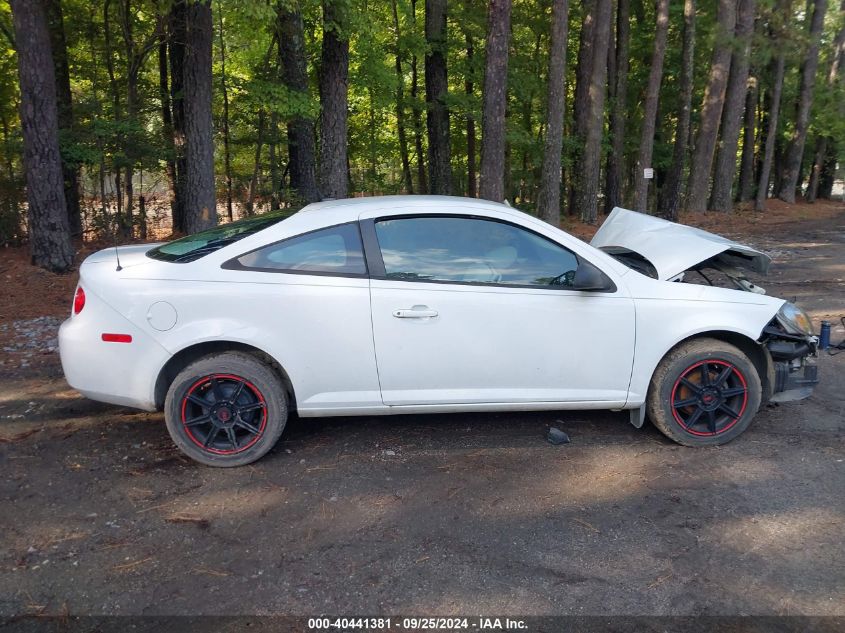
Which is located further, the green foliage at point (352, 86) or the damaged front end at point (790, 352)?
the green foliage at point (352, 86)

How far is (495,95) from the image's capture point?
40.4 feet

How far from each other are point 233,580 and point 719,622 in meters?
2.23

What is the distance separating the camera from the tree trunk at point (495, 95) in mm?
12031

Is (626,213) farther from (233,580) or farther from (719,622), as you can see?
(233,580)

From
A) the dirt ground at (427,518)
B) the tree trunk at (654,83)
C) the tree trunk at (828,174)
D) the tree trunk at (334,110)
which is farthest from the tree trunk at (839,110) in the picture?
the dirt ground at (427,518)

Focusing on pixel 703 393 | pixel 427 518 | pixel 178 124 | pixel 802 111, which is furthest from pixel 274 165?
pixel 802 111

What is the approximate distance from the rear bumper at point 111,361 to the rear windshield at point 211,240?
1.89 ft

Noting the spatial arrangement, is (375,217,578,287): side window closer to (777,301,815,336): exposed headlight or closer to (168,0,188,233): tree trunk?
(777,301,815,336): exposed headlight

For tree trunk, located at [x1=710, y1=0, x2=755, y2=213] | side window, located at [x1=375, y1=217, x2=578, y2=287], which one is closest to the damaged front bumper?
side window, located at [x1=375, y1=217, x2=578, y2=287]

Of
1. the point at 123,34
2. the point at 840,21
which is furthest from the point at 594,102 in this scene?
the point at 840,21

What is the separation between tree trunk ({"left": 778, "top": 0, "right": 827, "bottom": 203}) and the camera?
2706 cm

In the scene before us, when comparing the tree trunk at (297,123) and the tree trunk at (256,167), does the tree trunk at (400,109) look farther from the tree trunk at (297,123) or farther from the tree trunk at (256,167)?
the tree trunk at (297,123)

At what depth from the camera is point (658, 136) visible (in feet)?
87.5

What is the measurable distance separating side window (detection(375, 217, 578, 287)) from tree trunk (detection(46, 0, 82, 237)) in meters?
10.3
